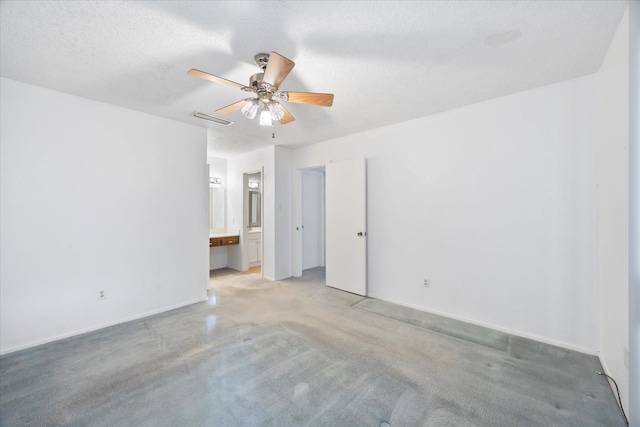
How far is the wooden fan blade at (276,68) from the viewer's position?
162 centimetres

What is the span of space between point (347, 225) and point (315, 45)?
2.71 meters

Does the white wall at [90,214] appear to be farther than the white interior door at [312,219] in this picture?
No

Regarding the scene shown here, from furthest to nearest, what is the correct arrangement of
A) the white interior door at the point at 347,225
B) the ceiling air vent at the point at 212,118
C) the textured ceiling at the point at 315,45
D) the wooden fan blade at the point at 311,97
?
the white interior door at the point at 347,225
the ceiling air vent at the point at 212,118
the wooden fan blade at the point at 311,97
the textured ceiling at the point at 315,45

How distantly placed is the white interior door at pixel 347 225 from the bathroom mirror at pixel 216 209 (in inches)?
106

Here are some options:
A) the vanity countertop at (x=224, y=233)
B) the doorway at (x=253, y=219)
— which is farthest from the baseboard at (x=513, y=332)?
the vanity countertop at (x=224, y=233)

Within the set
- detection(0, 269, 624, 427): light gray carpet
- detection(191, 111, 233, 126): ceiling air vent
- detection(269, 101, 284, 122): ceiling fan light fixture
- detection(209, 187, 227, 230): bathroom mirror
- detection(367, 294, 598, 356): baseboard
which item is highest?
detection(191, 111, 233, 126): ceiling air vent

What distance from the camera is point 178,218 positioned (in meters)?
3.57

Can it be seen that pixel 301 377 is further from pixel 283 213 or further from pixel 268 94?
pixel 283 213

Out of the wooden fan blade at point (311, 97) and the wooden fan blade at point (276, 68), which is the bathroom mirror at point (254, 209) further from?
the wooden fan blade at point (276, 68)

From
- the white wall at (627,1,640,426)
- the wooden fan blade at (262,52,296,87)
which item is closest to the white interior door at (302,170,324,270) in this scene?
the wooden fan blade at (262,52,296,87)

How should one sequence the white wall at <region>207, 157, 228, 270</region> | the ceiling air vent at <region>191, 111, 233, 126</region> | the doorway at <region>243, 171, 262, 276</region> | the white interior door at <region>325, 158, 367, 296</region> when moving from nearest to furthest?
the ceiling air vent at <region>191, 111, 233, 126</region> < the white interior door at <region>325, 158, 367, 296</region> < the doorway at <region>243, 171, 262, 276</region> < the white wall at <region>207, 157, 228, 270</region>

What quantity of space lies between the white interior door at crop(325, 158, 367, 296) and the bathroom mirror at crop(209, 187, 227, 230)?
2.69 meters

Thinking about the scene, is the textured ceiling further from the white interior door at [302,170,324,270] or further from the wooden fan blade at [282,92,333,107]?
the white interior door at [302,170,324,270]

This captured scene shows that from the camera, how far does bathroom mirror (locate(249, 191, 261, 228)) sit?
603cm
